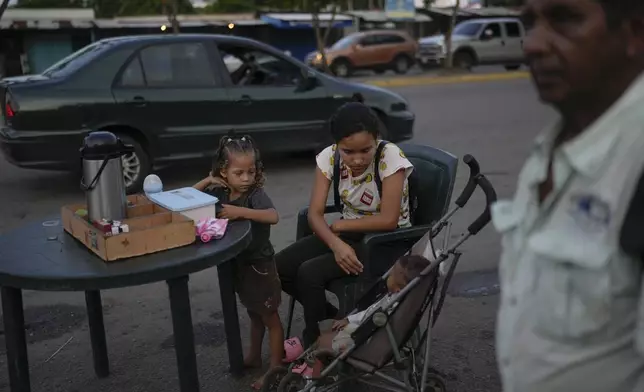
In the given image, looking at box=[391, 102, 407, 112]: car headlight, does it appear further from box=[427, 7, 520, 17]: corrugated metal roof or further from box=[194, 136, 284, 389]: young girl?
box=[427, 7, 520, 17]: corrugated metal roof

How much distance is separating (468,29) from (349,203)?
24.5 m

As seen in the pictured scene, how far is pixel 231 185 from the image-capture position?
11.1 ft

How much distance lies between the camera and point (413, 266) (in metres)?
2.81

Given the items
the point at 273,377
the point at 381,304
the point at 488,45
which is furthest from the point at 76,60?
the point at 488,45

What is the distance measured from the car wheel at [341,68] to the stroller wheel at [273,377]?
2201cm

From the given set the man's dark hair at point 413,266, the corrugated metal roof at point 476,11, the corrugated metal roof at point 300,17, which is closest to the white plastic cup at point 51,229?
the man's dark hair at point 413,266

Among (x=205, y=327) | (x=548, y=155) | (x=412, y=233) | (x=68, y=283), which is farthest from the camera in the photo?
(x=205, y=327)

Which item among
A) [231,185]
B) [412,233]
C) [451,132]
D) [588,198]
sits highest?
[588,198]

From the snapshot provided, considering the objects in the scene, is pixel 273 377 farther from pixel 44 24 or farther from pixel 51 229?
pixel 44 24

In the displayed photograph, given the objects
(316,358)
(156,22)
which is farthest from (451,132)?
(156,22)

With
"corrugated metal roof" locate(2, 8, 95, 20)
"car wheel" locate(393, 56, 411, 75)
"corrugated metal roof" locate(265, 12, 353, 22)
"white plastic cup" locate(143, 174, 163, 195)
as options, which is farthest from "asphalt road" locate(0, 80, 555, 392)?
"corrugated metal roof" locate(265, 12, 353, 22)

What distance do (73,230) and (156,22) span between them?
104 feet

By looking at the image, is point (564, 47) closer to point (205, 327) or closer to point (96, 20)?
point (205, 327)

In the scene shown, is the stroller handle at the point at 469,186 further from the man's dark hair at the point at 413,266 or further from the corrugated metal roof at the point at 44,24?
the corrugated metal roof at the point at 44,24
